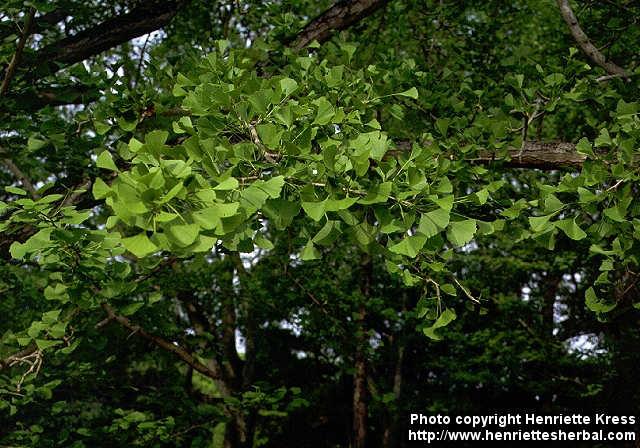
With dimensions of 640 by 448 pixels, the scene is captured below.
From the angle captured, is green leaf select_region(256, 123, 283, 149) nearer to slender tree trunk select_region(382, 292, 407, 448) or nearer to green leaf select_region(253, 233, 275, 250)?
green leaf select_region(253, 233, 275, 250)

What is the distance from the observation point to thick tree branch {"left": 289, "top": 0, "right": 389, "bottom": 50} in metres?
4.50

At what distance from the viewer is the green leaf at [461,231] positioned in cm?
200

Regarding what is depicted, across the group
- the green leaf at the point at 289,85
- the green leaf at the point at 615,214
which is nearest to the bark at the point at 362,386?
the green leaf at the point at 615,214

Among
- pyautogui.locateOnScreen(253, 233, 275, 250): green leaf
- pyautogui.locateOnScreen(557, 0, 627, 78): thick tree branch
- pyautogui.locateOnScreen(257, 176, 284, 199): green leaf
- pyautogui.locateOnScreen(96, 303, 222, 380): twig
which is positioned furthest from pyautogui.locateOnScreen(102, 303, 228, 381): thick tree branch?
pyautogui.locateOnScreen(557, 0, 627, 78): thick tree branch

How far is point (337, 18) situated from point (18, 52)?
2.21 meters

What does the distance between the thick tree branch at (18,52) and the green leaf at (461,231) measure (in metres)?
2.32

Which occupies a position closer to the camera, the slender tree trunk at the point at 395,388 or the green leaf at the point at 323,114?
the green leaf at the point at 323,114

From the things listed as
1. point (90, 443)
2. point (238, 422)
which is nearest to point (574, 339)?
point (238, 422)

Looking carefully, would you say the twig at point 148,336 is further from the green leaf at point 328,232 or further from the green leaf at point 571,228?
the green leaf at point 571,228

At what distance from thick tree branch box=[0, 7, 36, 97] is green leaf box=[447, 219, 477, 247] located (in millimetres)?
2320

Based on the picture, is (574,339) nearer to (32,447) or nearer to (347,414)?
(347,414)

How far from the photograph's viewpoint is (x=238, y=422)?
9602 millimetres

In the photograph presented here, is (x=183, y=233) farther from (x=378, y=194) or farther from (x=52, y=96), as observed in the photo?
(x=52, y=96)

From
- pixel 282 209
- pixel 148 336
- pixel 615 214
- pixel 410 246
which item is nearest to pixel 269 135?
pixel 282 209
